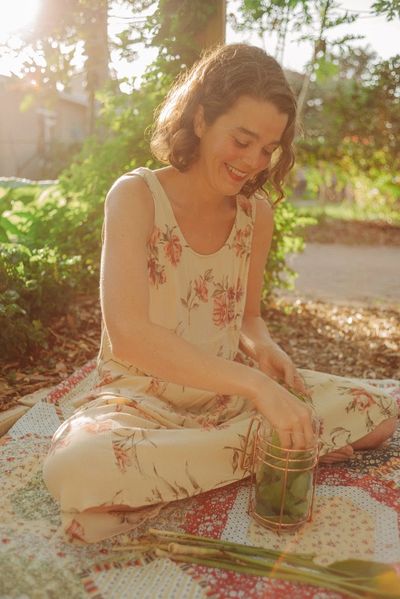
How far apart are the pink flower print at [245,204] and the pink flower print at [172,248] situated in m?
0.38

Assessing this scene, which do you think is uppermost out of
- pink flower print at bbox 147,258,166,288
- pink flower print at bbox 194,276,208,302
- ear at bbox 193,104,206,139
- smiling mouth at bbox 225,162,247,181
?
ear at bbox 193,104,206,139

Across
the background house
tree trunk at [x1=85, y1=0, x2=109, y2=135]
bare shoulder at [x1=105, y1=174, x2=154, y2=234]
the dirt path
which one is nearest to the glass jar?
bare shoulder at [x1=105, y1=174, x2=154, y2=234]

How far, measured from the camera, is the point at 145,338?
195 cm

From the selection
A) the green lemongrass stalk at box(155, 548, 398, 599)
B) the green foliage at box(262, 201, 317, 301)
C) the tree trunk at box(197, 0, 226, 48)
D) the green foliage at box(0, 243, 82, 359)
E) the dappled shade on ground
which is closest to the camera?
the green lemongrass stalk at box(155, 548, 398, 599)

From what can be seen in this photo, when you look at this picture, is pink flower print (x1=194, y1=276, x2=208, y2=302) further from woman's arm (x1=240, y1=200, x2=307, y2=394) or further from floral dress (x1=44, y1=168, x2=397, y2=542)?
woman's arm (x1=240, y1=200, x2=307, y2=394)

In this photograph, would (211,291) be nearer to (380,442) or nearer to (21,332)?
(380,442)

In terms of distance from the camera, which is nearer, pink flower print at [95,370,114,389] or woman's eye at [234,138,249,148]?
woman's eye at [234,138,249,148]

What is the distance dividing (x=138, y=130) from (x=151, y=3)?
2.65 ft

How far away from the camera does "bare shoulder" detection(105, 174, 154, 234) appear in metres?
2.12

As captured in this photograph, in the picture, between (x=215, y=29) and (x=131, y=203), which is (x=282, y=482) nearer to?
(x=131, y=203)

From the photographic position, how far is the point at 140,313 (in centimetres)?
199

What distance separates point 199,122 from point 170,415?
3.40 feet

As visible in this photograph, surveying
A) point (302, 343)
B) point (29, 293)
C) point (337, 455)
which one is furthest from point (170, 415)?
point (302, 343)

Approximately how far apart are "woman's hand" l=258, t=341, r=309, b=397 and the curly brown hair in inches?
29.9
